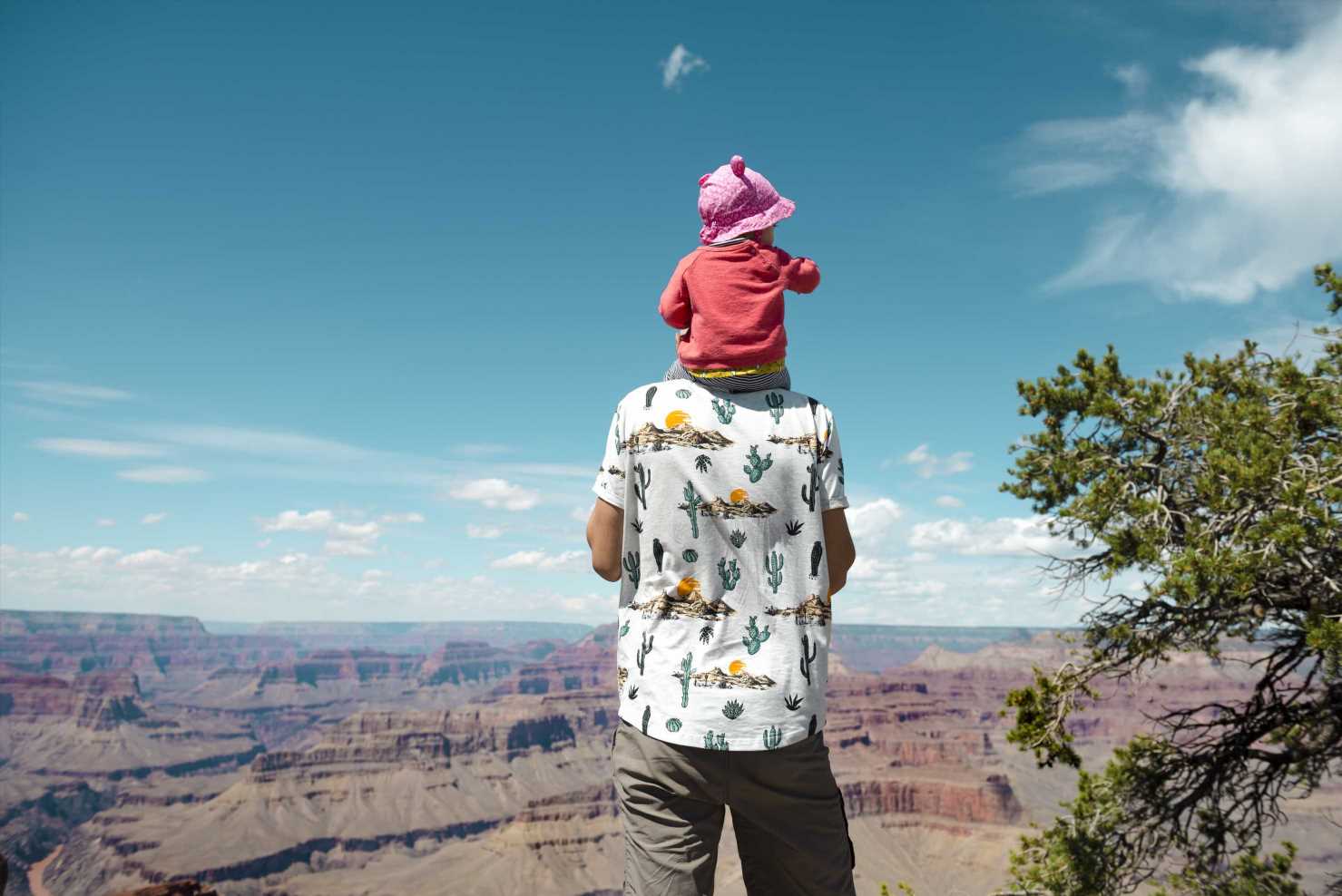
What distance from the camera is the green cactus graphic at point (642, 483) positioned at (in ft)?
7.03

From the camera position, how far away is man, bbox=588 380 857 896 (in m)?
2.04

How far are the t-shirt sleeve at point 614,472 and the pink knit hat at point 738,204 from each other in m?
0.65

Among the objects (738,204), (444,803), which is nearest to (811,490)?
(738,204)

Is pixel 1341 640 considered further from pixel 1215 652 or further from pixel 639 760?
pixel 639 760

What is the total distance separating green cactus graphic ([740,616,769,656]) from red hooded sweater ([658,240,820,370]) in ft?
2.35

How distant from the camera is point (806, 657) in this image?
212 cm

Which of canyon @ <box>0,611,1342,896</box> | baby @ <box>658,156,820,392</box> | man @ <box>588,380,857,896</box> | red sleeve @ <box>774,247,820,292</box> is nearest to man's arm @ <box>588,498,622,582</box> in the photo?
man @ <box>588,380,857,896</box>

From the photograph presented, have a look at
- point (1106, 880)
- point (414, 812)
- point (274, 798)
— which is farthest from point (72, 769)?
point (1106, 880)

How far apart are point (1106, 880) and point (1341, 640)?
3.97m

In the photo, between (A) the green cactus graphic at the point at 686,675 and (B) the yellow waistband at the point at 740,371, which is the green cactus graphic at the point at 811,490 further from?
(A) the green cactus graphic at the point at 686,675

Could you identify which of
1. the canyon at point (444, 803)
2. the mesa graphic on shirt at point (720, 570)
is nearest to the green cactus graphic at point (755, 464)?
the mesa graphic on shirt at point (720, 570)

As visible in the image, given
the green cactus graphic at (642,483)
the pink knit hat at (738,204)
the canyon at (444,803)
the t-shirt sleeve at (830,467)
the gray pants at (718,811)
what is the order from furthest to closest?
1. the canyon at (444,803)
2. the pink knit hat at (738,204)
3. the t-shirt sleeve at (830,467)
4. the green cactus graphic at (642,483)
5. the gray pants at (718,811)

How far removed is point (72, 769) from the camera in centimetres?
18250

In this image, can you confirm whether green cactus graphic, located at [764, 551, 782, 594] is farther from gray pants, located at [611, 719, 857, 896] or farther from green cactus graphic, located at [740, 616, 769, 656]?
gray pants, located at [611, 719, 857, 896]
